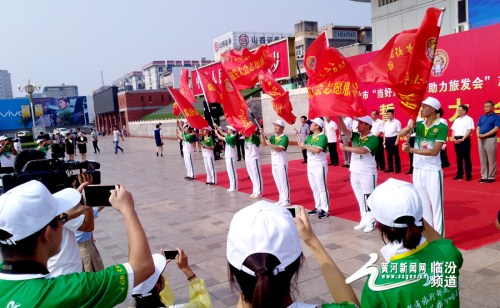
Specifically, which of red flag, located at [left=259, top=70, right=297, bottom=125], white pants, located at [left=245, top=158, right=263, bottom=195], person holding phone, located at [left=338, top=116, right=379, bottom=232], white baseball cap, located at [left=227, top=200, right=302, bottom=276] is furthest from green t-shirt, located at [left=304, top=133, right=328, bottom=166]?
white baseball cap, located at [left=227, top=200, right=302, bottom=276]

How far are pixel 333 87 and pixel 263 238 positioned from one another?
5.08 metres

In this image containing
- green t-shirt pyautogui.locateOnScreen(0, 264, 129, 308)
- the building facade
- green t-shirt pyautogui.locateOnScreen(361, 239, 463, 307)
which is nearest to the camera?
Result: green t-shirt pyautogui.locateOnScreen(0, 264, 129, 308)

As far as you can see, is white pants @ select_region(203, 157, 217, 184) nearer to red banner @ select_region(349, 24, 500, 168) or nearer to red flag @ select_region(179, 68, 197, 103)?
red flag @ select_region(179, 68, 197, 103)

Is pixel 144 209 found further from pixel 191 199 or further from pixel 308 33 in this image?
pixel 308 33

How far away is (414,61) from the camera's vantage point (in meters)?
4.75

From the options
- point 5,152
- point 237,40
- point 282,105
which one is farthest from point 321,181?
point 237,40

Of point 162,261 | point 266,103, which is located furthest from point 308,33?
point 162,261

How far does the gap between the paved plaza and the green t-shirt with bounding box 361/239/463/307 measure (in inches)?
34.9

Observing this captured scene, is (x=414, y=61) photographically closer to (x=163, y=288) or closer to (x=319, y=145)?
(x=319, y=145)

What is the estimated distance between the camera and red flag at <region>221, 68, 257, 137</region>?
8.71 meters

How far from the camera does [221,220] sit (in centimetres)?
725

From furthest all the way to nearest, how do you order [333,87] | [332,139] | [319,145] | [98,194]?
[332,139], [319,145], [333,87], [98,194]

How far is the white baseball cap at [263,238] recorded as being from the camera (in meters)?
1.28

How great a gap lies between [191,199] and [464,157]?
20.5 feet
